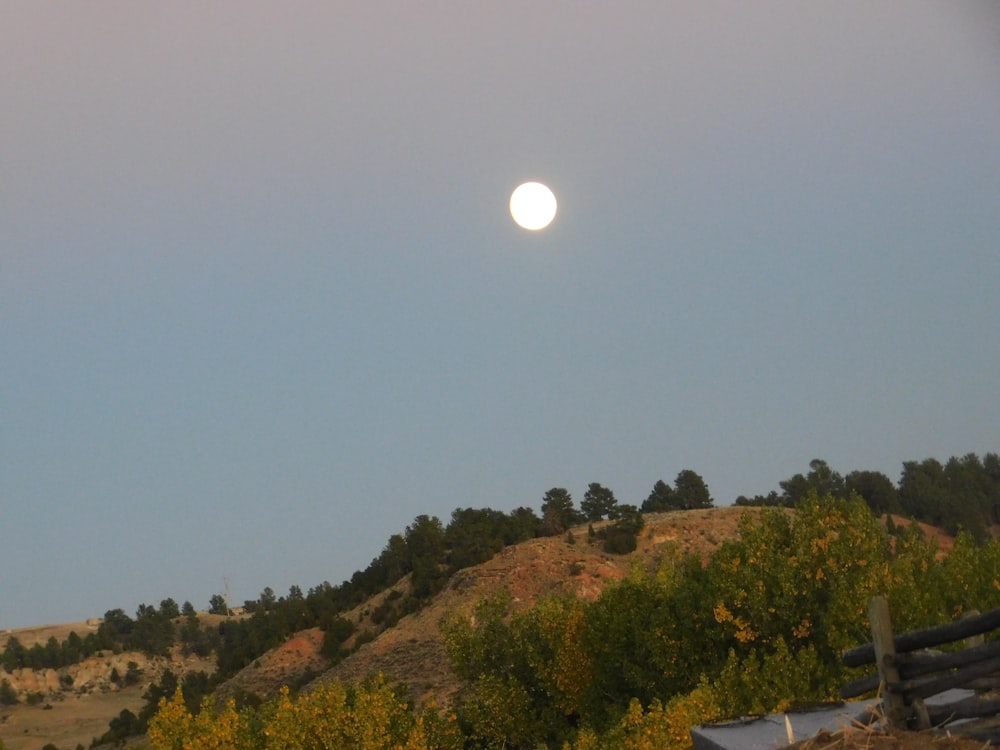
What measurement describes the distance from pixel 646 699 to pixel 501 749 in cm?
668

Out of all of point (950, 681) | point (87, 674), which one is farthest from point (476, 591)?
point (87, 674)

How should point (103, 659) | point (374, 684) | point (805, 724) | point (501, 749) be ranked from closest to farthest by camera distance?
point (805, 724) → point (374, 684) → point (501, 749) → point (103, 659)

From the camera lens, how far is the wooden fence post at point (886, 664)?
31.6ft

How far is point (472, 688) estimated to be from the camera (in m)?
42.1

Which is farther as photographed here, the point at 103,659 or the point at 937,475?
the point at 937,475

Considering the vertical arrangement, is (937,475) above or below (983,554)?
above

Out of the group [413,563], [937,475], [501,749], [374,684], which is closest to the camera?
[374,684]

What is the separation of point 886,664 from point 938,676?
57cm

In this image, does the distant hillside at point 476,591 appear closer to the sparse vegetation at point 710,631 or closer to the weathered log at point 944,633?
the sparse vegetation at point 710,631

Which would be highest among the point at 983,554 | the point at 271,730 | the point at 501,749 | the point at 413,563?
the point at 413,563

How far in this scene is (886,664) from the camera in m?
9.72

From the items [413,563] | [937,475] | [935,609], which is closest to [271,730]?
[935,609]

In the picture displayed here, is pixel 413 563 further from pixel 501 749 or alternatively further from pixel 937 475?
pixel 937 475

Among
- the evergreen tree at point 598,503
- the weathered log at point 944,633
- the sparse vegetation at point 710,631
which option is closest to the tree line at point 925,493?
the evergreen tree at point 598,503
